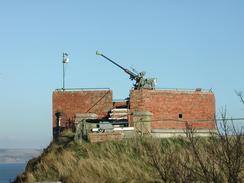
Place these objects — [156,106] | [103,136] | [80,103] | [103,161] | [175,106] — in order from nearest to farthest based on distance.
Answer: [103,161]
[103,136]
[156,106]
[175,106]
[80,103]

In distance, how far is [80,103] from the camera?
36344 millimetres

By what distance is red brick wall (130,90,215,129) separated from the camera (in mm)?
33594

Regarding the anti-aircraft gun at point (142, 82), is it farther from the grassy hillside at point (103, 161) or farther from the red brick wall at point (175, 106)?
the grassy hillside at point (103, 161)

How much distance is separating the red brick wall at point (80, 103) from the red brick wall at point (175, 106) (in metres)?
2.86

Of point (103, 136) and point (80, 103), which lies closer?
point (103, 136)

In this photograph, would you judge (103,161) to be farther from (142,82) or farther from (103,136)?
(142,82)

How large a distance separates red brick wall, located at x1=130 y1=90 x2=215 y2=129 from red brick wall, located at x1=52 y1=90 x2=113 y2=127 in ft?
9.39

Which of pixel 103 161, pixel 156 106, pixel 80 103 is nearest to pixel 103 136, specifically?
pixel 103 161

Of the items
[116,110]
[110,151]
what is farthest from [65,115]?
[110,151]

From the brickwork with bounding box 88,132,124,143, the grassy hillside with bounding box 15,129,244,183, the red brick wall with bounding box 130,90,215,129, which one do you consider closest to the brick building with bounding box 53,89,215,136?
the red brick wall with bounding box 130,90,215,129

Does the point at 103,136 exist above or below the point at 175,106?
below

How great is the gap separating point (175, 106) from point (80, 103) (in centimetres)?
609

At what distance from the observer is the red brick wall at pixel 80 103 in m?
36.0

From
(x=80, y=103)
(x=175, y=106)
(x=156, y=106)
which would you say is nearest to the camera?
(x=156, y=106)
